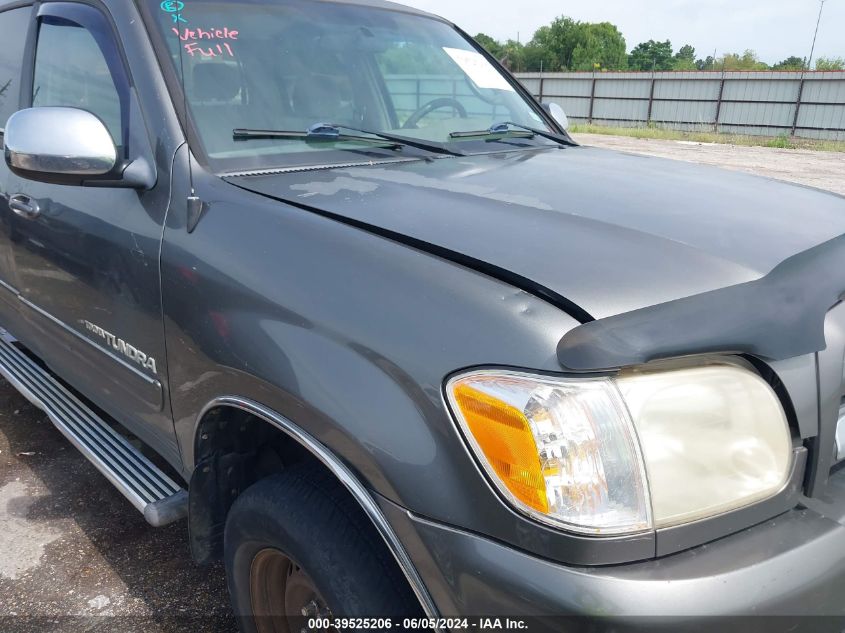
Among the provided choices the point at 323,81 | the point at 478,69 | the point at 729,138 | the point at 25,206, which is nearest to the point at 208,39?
the point at 323,81

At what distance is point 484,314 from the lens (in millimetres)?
1220

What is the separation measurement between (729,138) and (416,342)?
26.5 meters

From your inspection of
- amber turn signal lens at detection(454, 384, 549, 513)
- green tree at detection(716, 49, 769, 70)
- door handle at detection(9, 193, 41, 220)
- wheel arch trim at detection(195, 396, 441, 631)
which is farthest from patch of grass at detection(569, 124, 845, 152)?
green tree at detection(716, 49, 769, 70)

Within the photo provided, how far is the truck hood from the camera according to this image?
133 cm

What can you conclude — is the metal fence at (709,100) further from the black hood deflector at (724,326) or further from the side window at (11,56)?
the black hood deflector at (724,326)

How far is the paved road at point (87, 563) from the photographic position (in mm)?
2262

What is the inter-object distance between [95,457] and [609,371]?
6.12 feet

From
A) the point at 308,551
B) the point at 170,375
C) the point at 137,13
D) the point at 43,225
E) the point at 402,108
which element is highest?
the point at 137,13

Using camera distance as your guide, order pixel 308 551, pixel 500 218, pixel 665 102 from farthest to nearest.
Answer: pixel 665 102
pixel 500 218
pixel 308 551

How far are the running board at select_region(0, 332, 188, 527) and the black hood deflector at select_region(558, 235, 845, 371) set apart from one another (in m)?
1.40

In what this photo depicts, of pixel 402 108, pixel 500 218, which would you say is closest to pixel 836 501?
pixel 500 218

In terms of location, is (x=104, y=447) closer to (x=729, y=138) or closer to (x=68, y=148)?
(x=68, y=148)

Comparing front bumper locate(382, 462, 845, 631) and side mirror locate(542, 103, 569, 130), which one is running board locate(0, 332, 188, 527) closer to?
front bumper locate(382, 462, 845, 631)

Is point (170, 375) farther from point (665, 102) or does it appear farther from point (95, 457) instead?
point (665, 102)
